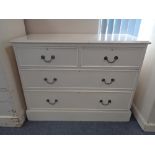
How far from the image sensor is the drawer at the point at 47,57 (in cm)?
109

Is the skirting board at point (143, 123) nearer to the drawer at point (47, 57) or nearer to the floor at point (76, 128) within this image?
the floor at point (76, 128)

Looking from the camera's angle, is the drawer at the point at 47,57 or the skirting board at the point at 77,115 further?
the skirting board at the point at 77,115

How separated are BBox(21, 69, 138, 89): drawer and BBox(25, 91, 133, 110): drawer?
8cm

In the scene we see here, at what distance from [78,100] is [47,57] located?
0.53 m

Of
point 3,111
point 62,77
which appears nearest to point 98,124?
point 62,77

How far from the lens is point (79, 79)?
121cm

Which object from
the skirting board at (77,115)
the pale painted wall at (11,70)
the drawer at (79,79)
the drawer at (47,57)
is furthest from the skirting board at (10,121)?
the drawer at (47,57)

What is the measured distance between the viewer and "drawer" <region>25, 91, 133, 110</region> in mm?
1288

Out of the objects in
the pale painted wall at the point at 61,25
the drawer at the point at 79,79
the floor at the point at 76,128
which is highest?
the pale painted wall at the point at 61,25

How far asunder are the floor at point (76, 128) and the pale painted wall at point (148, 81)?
19 cm

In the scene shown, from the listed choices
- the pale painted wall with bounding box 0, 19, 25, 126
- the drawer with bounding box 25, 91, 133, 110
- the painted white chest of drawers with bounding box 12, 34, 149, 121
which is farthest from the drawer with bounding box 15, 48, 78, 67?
the drawer with bounding box 25, 91, 133, 110

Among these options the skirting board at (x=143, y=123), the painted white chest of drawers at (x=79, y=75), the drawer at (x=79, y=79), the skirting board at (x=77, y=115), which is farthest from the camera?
the skirting board at (x=77, y=115)

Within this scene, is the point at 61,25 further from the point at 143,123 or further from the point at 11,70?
the point at 143,123

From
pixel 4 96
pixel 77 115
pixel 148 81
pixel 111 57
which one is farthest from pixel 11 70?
pixel 148 81
